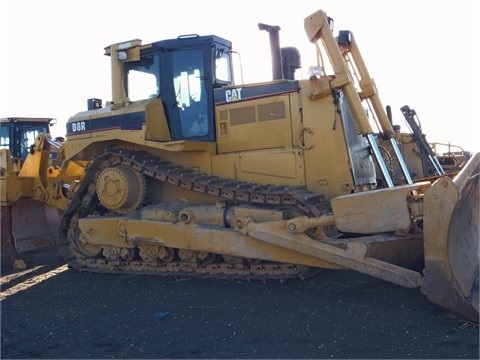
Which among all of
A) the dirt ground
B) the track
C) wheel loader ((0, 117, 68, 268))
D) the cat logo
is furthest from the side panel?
wheel loader ((0, 117, 68, 268))

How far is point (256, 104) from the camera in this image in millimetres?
6934

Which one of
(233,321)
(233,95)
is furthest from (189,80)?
(233,321)

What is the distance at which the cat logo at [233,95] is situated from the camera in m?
7.03

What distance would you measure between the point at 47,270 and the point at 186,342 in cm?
449

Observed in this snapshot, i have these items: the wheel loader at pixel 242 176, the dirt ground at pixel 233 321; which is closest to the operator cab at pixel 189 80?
the wheel loader at pixel 242 176

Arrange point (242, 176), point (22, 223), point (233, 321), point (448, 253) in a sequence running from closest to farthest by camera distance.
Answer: point (448, 253), point (233, 321), point (242, 176), point (22, 223)

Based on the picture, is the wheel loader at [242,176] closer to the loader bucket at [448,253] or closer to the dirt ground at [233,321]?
Result: the loader bucket at [448,253]

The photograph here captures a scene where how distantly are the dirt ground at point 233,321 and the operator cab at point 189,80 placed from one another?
2154 mm

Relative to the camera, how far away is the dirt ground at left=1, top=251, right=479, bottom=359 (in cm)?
434

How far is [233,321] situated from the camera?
512 cm

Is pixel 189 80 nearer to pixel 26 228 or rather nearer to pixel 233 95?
pixel 233 95

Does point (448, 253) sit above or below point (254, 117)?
below

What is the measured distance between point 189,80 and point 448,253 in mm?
4251

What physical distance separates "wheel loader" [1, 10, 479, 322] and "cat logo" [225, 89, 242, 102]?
0.02m
